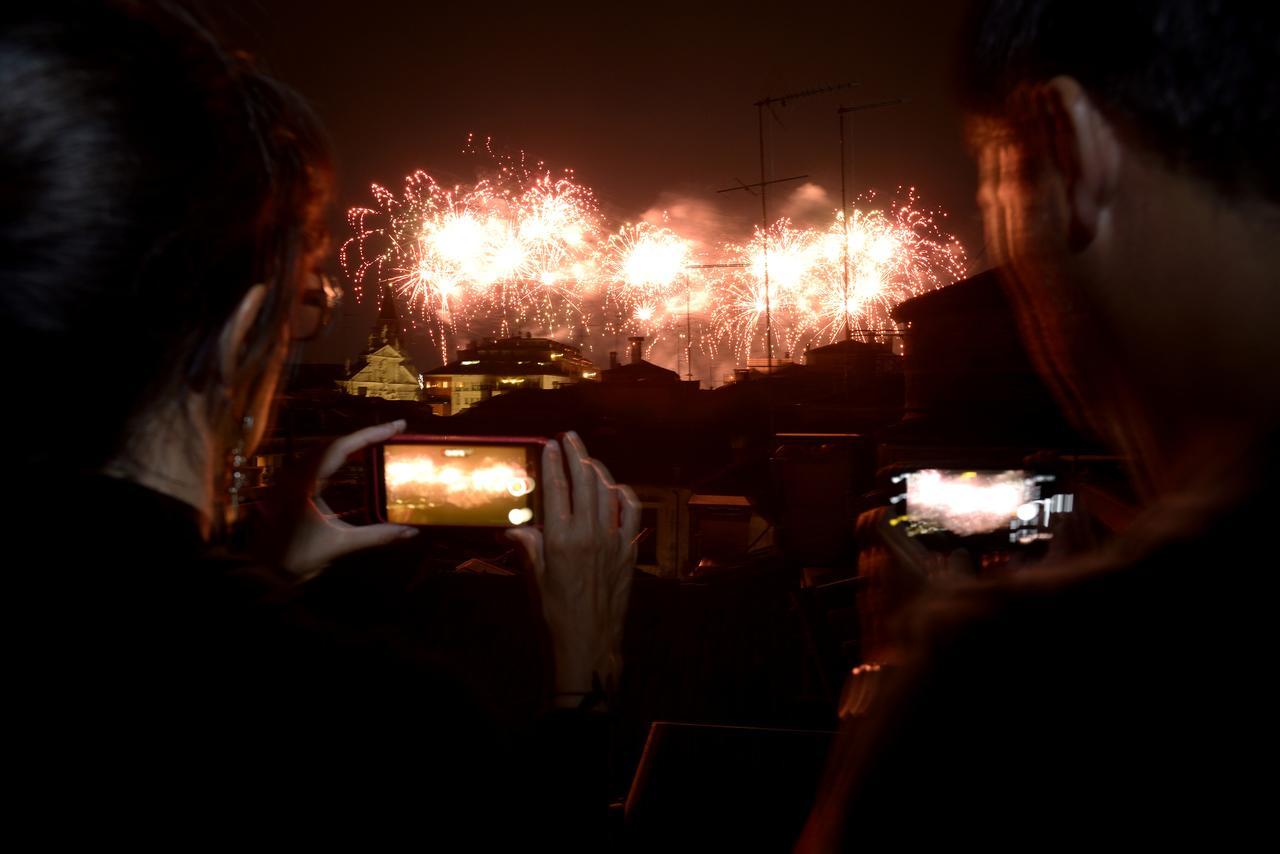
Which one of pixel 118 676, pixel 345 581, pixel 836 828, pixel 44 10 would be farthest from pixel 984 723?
pixel 345 581

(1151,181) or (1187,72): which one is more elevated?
(1187,72)

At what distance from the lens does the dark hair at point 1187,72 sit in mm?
744

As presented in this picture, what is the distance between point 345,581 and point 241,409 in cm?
909

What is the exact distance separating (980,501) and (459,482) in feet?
10.3

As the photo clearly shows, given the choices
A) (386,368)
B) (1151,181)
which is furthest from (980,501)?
(386,368)

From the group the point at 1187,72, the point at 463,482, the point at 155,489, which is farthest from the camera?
the point at 463,482

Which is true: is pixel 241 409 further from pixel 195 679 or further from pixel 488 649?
pixel 488 649

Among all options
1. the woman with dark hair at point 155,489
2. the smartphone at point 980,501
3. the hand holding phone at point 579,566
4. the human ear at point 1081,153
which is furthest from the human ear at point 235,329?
the smartphone at point 980,501

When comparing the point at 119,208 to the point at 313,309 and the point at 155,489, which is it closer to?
the point at 155,489

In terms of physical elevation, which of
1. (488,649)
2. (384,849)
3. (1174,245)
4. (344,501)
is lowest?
(488,649)

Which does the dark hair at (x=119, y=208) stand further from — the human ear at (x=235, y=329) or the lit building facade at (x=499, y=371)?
the lit building facade at (x=499, y=371)

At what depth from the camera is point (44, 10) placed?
774mm

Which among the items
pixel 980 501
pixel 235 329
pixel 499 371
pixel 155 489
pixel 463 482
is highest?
pixel 499 371

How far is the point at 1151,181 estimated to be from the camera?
849 mm
